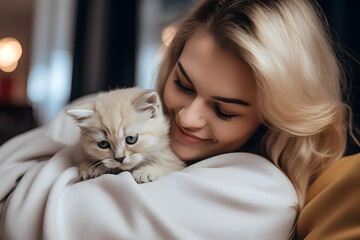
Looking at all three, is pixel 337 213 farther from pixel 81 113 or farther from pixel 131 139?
pixel 81 113

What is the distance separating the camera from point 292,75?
89 centimetres

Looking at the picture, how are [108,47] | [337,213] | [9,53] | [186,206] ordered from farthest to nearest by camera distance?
[9,53], [108,47], [186,206], [337,213]

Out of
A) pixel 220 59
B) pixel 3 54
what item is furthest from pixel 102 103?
pixel 3 54

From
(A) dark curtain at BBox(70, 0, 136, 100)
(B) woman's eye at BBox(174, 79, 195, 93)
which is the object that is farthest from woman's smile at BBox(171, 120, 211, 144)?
(A) dark curtain at BBox(70, 0, 136, 100)

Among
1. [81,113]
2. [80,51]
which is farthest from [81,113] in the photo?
[80,51]

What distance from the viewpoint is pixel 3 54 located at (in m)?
A: 3.85

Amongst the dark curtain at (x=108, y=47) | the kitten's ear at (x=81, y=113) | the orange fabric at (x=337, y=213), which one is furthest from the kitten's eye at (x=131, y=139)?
the dark curtain at (x=108, y=47)

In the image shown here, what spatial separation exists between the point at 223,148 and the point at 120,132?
0.33 meters

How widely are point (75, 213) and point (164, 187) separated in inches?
8.2

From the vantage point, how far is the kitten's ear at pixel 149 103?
Answer: 928 millimetres

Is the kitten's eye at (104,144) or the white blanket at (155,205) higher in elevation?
the kitten's eye at (104,144)

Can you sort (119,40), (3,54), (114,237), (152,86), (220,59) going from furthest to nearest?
(3,54) → (119,40) → (152,86) → (220,59) → (114,237)

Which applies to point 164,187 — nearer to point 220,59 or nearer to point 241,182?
point 241,182

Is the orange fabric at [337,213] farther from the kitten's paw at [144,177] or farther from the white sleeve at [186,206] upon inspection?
the kitten's paw at [144,177]
